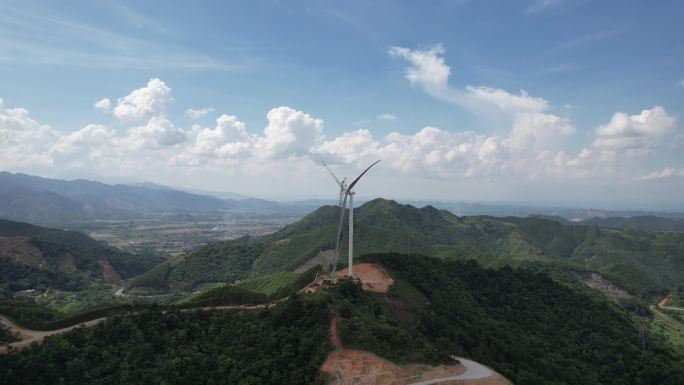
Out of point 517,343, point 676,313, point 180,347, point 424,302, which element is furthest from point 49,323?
point 676,313

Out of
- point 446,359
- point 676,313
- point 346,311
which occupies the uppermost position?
point 346,311

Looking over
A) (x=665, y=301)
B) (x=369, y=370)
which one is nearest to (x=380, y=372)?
(x=369, y=370)

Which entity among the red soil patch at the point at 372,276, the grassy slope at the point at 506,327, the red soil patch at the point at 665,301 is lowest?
the red soil patch at the point at 665,301

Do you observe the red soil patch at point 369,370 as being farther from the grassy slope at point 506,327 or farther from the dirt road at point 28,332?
the dirt road at point 28,332

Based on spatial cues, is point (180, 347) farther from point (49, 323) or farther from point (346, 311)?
point (49, 323)

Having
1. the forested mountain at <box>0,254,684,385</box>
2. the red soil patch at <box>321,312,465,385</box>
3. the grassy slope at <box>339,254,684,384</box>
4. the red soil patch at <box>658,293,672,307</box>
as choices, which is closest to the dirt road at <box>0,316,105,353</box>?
the forested mountain at <box>0,254,684,385</box>

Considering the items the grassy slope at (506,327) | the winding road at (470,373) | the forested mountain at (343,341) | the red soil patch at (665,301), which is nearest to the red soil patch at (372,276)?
the forested mountain at (343,341)
